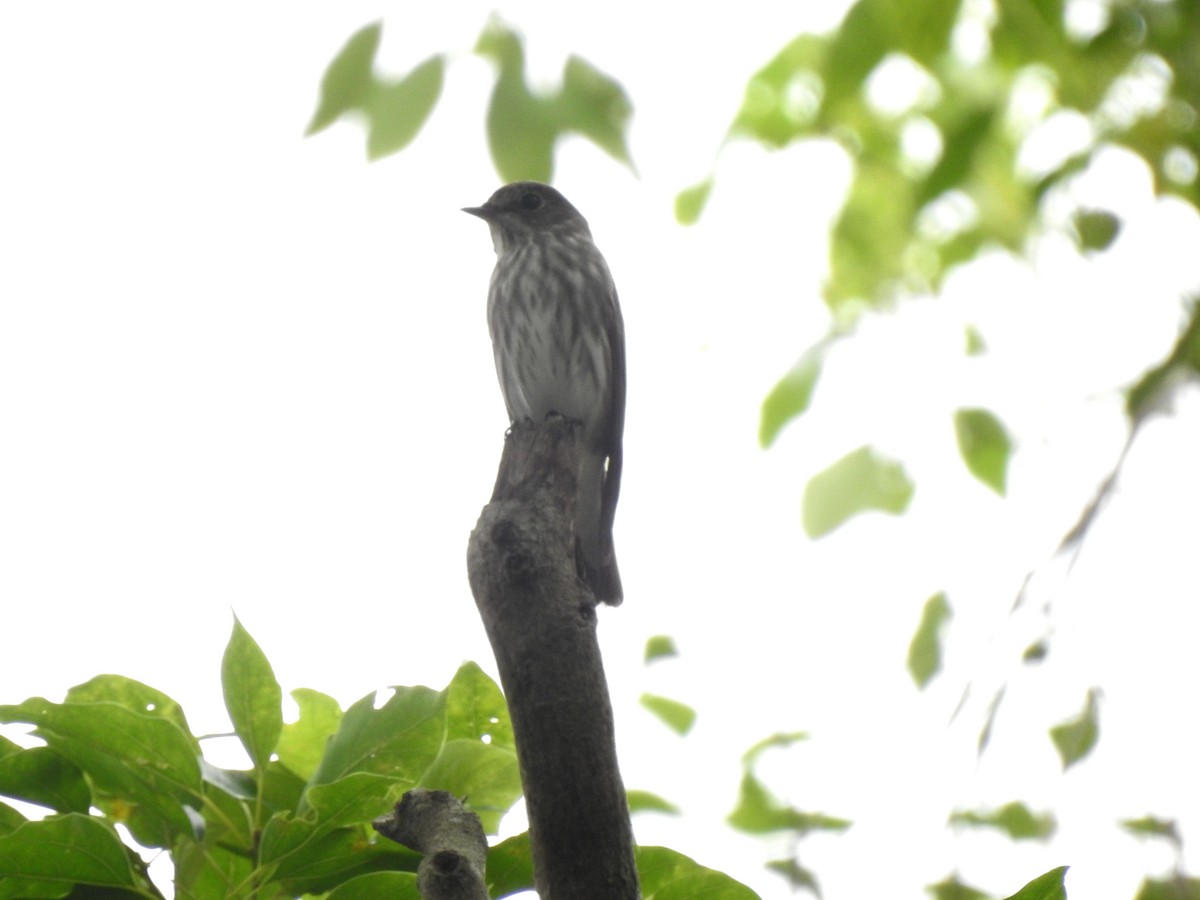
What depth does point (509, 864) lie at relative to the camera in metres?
2.11

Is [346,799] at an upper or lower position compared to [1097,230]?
lower

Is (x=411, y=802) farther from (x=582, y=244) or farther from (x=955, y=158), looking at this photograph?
(x=582, y=244)

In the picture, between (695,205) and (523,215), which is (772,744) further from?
(523,215)

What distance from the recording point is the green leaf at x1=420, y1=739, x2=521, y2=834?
2.18 m

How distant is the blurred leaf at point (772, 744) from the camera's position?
2.87 meters

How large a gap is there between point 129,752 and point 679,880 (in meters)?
0.90

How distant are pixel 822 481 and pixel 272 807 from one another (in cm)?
162

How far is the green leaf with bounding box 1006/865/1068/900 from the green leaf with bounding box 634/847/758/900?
0.48 meters

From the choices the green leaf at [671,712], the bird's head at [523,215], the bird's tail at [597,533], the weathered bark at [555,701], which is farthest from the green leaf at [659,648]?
the bird's head at [523,215]

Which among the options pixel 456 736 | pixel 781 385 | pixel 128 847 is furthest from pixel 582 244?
pixel 128 847

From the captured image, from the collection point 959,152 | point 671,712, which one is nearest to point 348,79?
point 959,152

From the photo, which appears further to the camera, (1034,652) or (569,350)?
(569,350)

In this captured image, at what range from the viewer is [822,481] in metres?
3.26

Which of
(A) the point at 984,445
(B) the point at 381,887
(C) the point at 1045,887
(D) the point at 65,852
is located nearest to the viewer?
(C) the point at 1045,887
